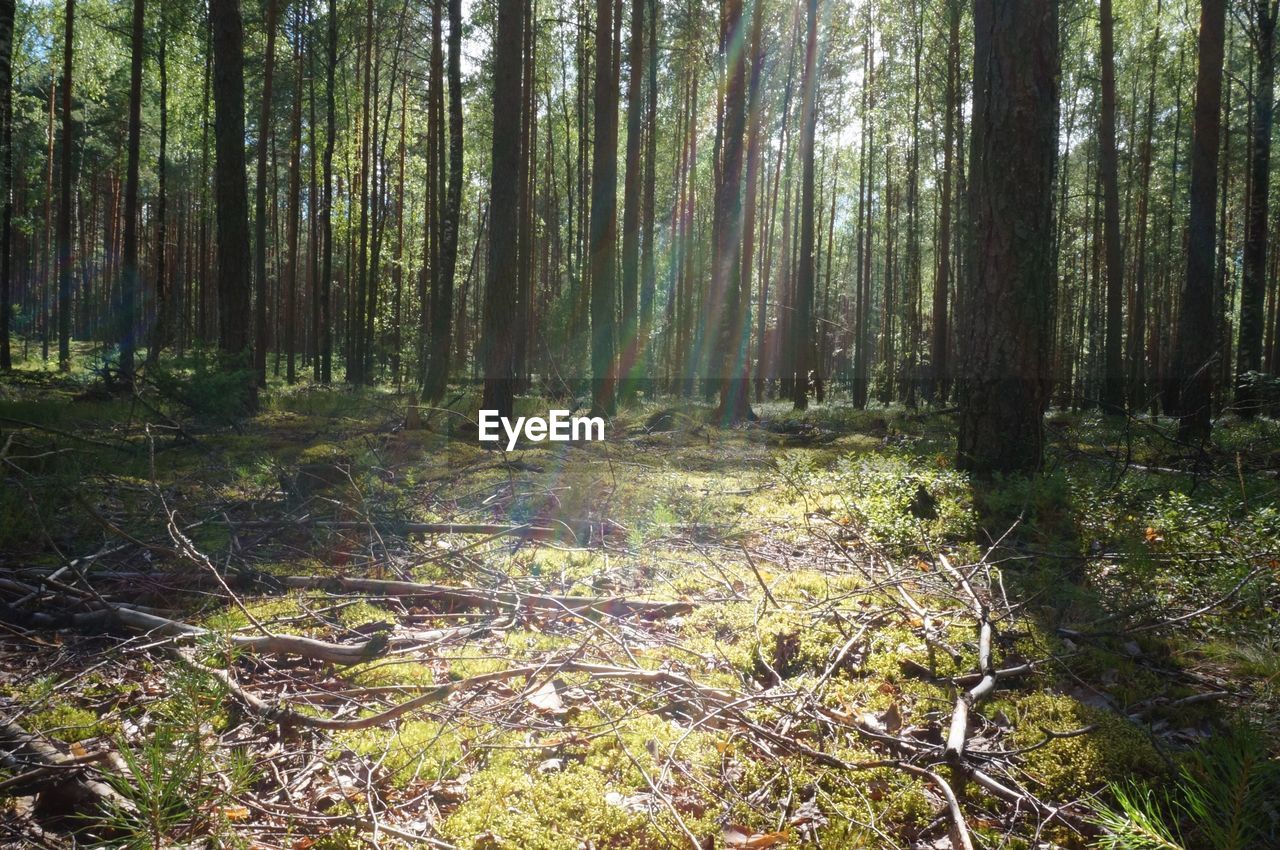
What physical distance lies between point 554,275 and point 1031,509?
29496 mm

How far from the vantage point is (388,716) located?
6.37 feet

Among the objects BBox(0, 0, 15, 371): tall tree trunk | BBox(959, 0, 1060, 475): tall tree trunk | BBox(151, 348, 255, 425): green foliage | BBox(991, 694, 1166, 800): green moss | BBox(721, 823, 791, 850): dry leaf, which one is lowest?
BBox(721, 823, 791, 850): dry leaf

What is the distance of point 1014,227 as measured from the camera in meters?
5.30

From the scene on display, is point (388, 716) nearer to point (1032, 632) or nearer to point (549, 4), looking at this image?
point (1032, 632)

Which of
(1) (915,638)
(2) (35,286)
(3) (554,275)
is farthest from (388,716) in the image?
(2) (35,286)

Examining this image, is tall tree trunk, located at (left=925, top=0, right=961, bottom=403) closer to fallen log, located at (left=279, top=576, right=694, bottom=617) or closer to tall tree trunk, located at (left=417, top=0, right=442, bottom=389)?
tall tree trunk, located at (left=417, top=0, right=442, bottom=389)

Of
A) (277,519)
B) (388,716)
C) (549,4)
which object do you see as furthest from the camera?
(549,4)

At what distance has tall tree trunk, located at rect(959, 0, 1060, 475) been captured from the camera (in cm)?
527

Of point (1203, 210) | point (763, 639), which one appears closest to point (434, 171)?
point (1203, 210)

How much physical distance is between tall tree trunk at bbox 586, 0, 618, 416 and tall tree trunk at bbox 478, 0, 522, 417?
11.2ft

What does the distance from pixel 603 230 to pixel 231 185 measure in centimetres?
607

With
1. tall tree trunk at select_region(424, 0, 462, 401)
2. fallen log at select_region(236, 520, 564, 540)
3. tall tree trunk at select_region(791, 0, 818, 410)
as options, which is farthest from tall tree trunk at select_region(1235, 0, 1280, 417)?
tall tree trunk at select_region(424, 0, 462, 401)

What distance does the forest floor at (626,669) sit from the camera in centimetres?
161

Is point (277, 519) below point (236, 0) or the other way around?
below
